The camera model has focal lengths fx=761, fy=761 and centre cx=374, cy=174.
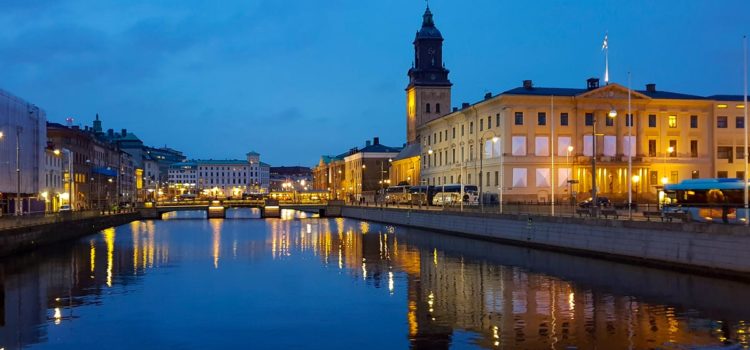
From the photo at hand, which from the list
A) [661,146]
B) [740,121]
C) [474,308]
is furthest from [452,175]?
[474,308]

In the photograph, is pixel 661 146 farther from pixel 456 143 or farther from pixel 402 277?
pixel 402 277

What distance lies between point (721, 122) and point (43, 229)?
8874 centimetres

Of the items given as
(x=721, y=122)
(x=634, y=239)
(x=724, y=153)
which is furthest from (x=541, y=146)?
(x=634, y=239)

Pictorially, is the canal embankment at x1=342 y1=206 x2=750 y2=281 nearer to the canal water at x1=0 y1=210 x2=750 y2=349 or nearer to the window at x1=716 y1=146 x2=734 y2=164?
the canal water at x1=0 y1=210 x2=750 y2=349

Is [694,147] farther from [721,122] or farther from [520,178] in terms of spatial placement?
[520,178]

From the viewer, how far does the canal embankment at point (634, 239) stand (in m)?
38.4

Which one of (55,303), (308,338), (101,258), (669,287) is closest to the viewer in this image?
(308,338)

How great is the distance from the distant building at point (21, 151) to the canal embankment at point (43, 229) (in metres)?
5.40

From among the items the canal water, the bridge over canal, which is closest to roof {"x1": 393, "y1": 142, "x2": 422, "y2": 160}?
the bridge over canal

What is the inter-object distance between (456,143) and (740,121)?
1641 inches

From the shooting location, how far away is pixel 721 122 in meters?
107

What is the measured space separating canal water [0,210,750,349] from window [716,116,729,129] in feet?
207

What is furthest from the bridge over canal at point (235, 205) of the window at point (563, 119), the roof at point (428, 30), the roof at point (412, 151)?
the window at point (563, 119)

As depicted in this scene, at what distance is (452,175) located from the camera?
12600 centimetres
